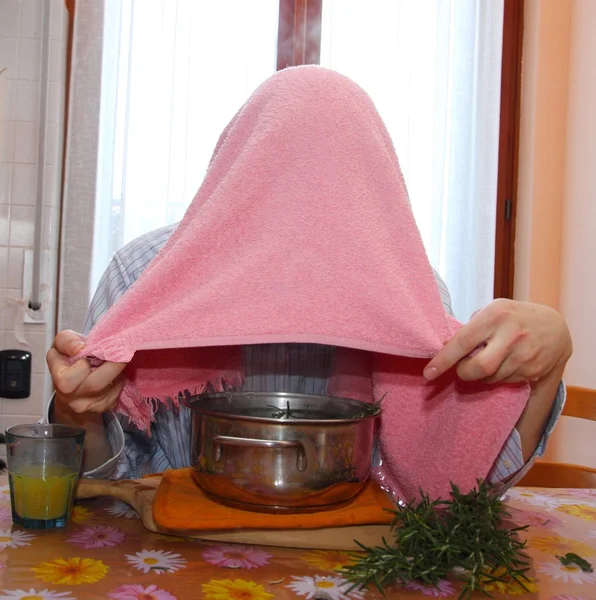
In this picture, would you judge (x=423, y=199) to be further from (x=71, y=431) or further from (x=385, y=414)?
(x=71, y=431)

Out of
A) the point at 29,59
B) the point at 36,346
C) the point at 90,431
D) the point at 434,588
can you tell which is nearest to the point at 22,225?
the point at 36,346

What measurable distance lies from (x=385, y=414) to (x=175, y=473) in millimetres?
263

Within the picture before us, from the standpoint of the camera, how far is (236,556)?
648 mm

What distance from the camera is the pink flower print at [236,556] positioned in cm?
63

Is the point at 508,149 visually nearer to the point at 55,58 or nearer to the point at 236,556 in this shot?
the point at 55,58

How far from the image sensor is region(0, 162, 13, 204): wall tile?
1903 millimetres

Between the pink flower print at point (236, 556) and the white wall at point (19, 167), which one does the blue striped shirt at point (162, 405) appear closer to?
the pink flower print at point (236, 556)

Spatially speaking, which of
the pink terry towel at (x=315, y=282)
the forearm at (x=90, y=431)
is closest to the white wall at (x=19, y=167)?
the forearm at (x=90, y=431)

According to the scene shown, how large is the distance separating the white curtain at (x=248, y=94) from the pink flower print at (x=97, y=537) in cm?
138

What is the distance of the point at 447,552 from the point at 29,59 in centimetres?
180

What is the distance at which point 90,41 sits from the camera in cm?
202

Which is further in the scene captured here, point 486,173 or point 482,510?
point 486,173

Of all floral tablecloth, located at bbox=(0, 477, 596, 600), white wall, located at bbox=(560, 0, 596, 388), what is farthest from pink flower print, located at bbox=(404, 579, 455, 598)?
white wall, located at bbox=(560, 0, 596, 388)

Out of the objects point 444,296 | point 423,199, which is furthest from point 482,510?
point 423,199
